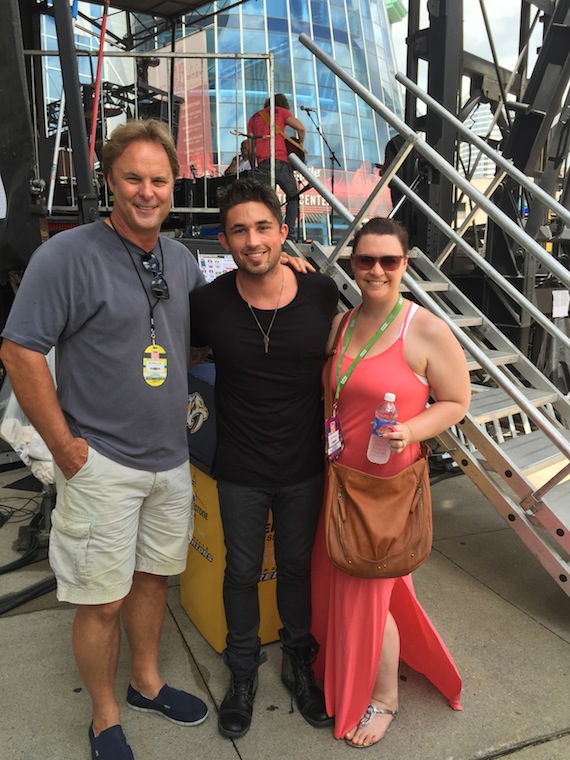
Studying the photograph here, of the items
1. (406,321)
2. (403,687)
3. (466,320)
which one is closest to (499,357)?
(466,320)

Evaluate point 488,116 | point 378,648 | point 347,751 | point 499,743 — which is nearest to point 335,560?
point 378,648

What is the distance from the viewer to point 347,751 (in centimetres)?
206

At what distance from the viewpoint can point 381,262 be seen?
75.2 inches

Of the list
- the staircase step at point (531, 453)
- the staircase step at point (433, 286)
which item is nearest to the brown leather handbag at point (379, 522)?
the staircase step at point (531, 453)

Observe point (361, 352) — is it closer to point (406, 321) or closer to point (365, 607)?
point (406, 321)

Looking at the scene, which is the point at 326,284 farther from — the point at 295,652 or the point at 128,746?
the point at 128,746

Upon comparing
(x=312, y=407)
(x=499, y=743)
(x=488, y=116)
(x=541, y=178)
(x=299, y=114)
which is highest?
(x=299, y=114)

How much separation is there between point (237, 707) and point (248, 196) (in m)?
1.87

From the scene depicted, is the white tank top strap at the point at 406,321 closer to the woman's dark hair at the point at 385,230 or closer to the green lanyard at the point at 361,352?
the green lanyard at the point at 361,352

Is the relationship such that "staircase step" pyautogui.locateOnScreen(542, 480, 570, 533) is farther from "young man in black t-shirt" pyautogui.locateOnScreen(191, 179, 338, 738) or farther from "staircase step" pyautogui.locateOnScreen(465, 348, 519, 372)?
"young man in black t-shirt" pyautogui.locateOnScreen(191, 179, 338, 738)

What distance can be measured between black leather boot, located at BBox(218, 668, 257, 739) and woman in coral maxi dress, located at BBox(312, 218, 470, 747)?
299 mm

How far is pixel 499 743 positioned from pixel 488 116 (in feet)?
20.0

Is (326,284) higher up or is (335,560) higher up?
(326,284)

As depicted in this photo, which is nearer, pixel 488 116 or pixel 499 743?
pixel 499 743
